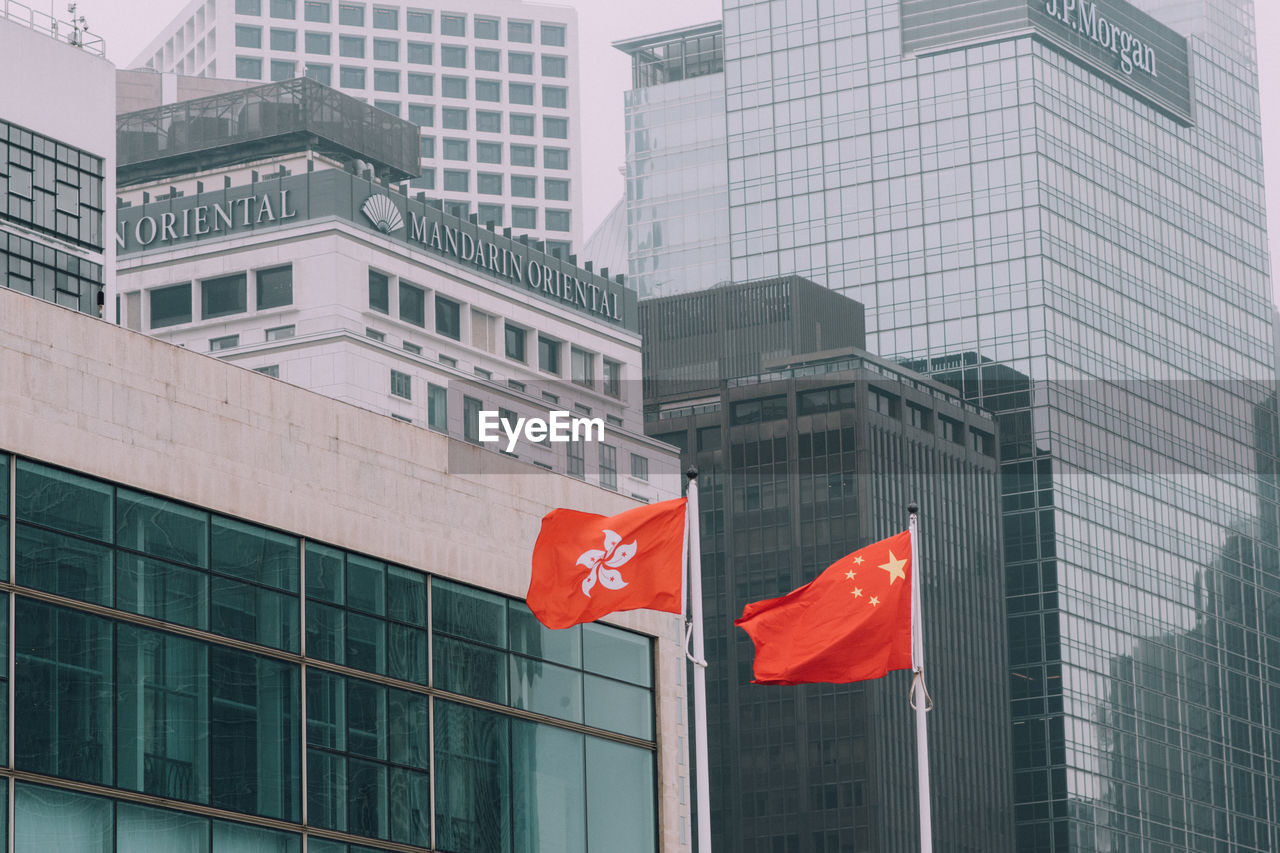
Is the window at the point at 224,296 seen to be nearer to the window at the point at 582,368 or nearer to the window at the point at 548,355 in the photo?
the window at the point at 548,355

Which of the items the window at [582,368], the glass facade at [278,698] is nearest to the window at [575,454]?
the window at [582,368]

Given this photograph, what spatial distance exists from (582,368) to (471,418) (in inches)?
778

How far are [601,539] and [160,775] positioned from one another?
822 centimetres

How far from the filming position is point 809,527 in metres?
188

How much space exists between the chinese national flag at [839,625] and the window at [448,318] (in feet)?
390

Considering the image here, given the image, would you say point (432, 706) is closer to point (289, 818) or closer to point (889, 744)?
point (289, 818)

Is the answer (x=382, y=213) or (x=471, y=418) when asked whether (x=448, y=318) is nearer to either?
(x=382, y=213)

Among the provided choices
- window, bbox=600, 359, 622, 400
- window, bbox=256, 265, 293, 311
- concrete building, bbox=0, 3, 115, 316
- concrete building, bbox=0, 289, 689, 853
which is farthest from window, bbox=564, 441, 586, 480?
concrete building, bbox=0, 289, 689, 853

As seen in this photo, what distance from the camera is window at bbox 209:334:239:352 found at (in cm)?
15338

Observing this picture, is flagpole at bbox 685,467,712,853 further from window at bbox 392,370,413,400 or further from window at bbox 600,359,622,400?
window at bbox 600,359,622,400

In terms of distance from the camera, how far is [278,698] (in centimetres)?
4597

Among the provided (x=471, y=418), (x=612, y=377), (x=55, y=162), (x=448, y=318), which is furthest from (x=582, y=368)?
(x=55, y=162)

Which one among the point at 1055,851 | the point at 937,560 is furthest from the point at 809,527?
the point at 1055,851

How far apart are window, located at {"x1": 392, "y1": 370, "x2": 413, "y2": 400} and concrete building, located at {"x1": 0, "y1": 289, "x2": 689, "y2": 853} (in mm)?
97654
